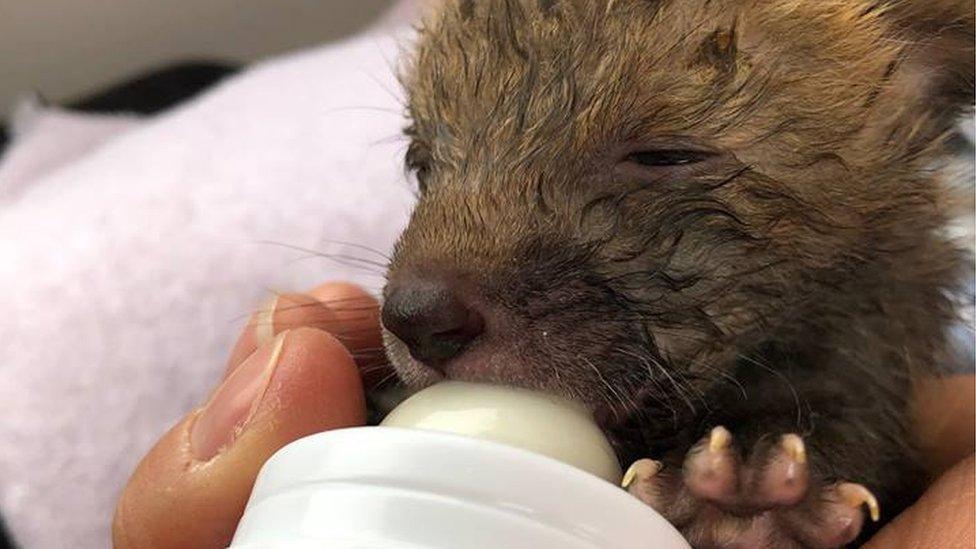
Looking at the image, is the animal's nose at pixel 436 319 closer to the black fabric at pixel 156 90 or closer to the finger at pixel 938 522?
the finger at pixel 938 522

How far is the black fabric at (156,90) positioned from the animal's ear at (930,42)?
2396 millimetres

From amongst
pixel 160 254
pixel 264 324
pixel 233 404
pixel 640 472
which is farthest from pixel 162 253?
pixel 640 472

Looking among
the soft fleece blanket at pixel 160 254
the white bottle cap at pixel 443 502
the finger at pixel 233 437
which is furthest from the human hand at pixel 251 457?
the soft fleece blanket at pixel 160 254

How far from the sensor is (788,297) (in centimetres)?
152

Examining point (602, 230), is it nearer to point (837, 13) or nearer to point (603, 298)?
point (603, 298)

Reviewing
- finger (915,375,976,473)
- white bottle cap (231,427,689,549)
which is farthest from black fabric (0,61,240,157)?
white bottle cap (231,427,689,549)

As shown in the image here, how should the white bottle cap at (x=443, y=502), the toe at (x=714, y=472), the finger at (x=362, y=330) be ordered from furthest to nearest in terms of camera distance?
the finger at (x=362, y=330), the toe at (x=714, y=472), the white bottle cap at (x=443, y=502)

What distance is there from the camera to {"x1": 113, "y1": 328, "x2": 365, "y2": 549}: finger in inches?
59.8

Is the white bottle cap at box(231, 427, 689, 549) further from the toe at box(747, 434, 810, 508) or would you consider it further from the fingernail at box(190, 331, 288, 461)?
the fingernail at box(190, 331, 288, 461)

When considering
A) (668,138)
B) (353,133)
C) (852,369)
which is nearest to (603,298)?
(668,138)

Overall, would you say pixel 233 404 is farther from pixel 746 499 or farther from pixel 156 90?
pixel 156 90

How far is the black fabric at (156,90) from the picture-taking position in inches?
142

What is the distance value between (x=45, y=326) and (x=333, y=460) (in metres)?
1.50

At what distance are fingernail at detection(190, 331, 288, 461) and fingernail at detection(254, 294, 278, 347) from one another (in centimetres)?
22
